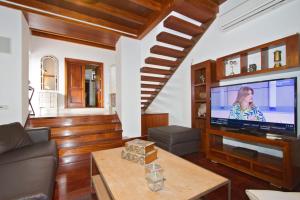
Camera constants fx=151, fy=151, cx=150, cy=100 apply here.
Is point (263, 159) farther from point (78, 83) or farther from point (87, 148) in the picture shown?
point (78, 83)

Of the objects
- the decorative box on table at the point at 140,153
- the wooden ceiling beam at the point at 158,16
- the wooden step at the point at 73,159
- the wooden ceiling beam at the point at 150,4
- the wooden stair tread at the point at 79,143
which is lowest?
the wooden step at the point at 73,159

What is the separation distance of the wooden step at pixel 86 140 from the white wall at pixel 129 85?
0.96 ft

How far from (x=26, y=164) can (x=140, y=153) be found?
100cm

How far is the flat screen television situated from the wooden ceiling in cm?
168

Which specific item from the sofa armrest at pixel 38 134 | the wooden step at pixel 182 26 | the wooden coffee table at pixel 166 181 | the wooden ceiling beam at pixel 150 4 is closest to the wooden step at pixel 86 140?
the sofa armrest at pixel 38 134

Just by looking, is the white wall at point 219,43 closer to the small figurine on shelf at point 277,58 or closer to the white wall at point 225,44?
the white wall at point 225,44

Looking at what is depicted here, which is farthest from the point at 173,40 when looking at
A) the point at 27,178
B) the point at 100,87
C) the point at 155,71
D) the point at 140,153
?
the point at 100,87

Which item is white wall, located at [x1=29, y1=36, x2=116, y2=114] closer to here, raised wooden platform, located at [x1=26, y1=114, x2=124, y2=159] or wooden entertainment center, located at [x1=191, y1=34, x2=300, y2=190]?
raised wooden platform, located at [x1=26, y1=114, x2=124, y2=159]

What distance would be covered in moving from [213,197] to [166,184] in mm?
842

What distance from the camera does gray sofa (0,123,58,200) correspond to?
93 cm

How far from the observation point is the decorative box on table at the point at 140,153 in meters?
1.39

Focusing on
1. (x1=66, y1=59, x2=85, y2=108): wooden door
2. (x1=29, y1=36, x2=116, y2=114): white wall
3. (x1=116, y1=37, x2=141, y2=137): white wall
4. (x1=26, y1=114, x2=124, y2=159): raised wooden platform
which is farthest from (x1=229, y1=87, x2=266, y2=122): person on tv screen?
(x1=66, y1=59, x2=85, y2=108): wooden door

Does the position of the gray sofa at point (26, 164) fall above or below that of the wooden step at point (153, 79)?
below

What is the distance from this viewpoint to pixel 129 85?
3445mm
